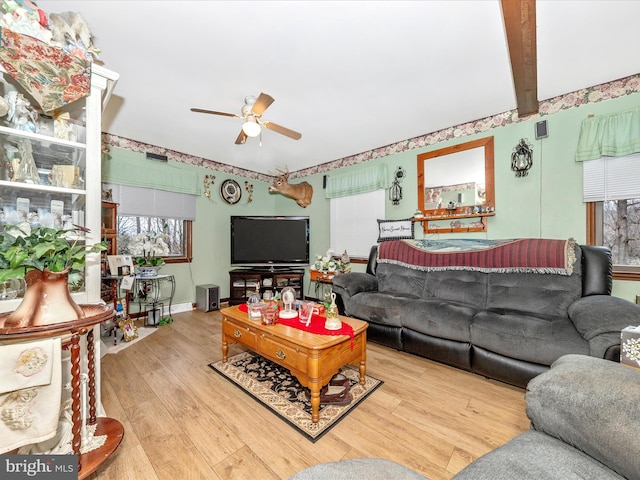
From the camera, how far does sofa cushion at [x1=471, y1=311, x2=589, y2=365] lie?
163cm

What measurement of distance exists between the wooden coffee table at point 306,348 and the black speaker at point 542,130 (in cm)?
263

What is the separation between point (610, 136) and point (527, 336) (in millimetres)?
1998

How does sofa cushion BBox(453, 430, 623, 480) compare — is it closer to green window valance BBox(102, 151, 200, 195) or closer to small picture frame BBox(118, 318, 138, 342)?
small picture frame BBox(118, 318, 138, 342)

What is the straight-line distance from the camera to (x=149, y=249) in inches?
136

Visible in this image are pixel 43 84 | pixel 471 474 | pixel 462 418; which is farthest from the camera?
pixel 462 418

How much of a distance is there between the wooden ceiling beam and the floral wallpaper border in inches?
13.7

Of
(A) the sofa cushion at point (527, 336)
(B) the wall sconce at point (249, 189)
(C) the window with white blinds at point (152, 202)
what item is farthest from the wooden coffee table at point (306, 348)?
(B) the wall sconce at point (249, 189)

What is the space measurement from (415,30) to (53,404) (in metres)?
2.72

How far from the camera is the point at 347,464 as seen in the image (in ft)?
2.38

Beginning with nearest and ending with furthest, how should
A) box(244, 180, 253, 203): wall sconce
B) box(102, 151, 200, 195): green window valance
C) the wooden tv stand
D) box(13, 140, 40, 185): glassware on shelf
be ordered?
box(13, 140, 40, 185): glassware on shelf, box(102, 151, 200, 195): green window valance, the wooden tv stand, box(244, 180, 253, 203): wall sconce

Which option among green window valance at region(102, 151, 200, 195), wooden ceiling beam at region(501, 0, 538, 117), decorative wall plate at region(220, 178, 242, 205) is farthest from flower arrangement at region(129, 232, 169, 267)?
wooden ceiling beam at region(501, 0, 538, 117)

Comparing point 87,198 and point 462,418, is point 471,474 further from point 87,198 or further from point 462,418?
point 87,198

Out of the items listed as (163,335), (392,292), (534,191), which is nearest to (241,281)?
(163,335)

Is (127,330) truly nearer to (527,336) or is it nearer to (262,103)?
(262,103)
